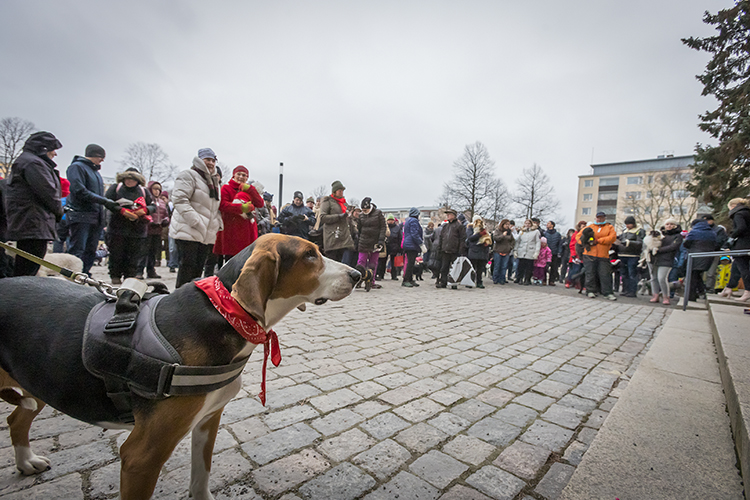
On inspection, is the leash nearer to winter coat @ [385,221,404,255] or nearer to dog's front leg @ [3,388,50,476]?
dog's front leg @ [3,388,50,476]

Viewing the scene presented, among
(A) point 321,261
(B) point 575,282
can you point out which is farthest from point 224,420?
(B) point 575,282

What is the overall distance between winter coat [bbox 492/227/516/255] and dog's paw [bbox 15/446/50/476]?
1168 centimetres

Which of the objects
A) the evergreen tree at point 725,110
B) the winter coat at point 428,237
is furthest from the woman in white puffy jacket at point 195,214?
the evergreen tree at point 725,110

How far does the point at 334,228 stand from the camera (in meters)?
8.05

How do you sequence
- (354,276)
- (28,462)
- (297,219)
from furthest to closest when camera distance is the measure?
(297,219) < (354,276) < (28,462)

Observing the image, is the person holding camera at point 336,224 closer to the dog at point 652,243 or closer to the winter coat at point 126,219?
the winter coat at point 126,219

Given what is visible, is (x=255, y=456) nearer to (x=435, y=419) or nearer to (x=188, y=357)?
(x=188, y=357)

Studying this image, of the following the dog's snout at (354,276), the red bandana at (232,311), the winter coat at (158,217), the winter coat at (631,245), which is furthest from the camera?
the winter coat at (631,245)

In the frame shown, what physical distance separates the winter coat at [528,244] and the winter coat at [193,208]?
10.3 meters

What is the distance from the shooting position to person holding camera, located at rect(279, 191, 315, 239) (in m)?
9.52

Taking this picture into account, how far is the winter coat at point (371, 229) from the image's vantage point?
8.17 meters

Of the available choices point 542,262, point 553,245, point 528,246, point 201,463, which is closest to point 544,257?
point 542,262

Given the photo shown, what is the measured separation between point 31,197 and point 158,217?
13.4 feet

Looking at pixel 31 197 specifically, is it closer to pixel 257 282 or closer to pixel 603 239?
pixel 257 282
